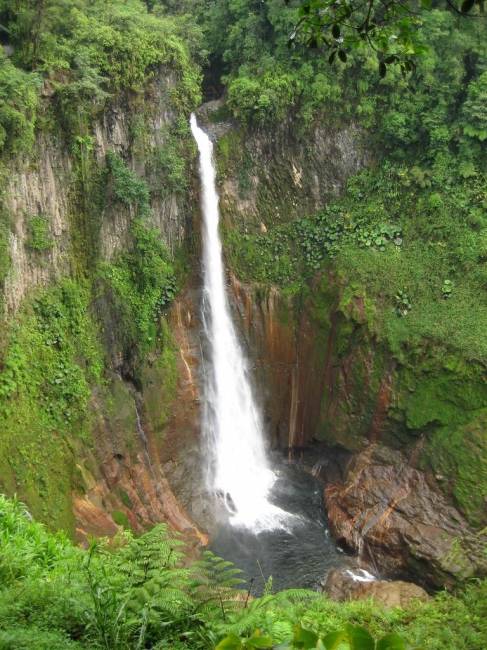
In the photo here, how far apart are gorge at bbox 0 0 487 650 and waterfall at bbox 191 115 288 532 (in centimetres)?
6

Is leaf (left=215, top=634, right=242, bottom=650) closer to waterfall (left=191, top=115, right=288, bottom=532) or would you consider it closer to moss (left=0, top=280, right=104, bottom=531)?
moss (left=0, top=280, right=104, bottom=531)

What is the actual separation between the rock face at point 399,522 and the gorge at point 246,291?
0.05 metres

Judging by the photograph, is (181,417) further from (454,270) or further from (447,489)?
(454,270)

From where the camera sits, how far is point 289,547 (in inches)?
456

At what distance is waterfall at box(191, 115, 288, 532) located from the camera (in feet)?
44.5

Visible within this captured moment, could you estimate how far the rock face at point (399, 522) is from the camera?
35.3 feet

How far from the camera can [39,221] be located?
A: 9.91 metres

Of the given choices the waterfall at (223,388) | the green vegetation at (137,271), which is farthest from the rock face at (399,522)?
the green vegetation at (137,271)

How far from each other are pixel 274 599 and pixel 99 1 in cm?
1327

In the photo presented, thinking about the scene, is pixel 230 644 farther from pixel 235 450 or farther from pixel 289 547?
pixel 235 450

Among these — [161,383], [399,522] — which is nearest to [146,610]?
[161,383]

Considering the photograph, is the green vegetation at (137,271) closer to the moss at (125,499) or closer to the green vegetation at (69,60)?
the green vegetation at (69,60)

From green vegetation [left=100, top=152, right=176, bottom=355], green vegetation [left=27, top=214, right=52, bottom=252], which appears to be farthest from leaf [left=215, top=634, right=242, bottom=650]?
green vegetation [left=100, top=152, right=176, bottom=355]

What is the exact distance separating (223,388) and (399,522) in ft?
17.3
